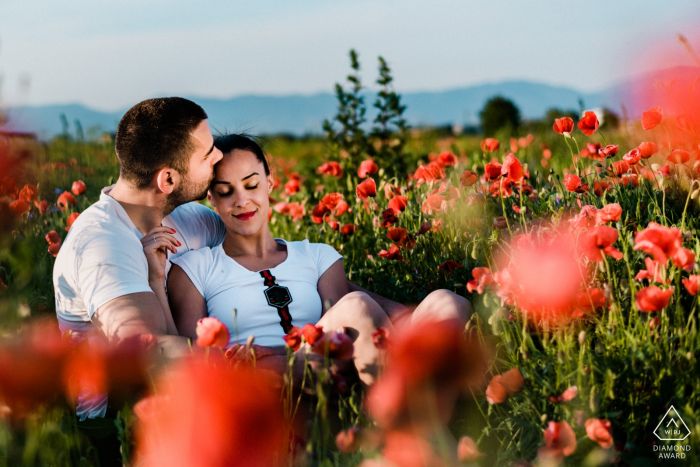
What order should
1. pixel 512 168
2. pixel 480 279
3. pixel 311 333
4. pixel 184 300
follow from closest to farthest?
pixel 311 333
pixel 480 279
pixel 512 168
pixel 184 300

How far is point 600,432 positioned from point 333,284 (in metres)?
1.53

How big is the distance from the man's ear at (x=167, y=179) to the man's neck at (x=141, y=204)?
4 cm

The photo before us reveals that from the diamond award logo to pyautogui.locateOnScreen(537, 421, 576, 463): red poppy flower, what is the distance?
39 centimetres

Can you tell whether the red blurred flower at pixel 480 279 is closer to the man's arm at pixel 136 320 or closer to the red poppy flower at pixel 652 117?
the man's arm at pixel 136 320

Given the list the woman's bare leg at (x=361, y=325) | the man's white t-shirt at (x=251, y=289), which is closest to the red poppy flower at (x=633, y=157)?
the woman's bare leg at (x=361, y=325)

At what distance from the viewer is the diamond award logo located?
1.72m

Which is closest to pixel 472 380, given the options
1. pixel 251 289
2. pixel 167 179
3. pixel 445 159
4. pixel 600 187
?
pixel 251 289

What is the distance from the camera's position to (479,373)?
2.12 meters

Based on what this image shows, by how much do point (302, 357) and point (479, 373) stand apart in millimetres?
618

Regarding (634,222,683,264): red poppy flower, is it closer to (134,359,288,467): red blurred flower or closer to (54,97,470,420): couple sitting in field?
(54,97,470,420): couple sitting in field

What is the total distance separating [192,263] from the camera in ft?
8.70

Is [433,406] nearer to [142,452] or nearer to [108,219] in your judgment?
[142,452]

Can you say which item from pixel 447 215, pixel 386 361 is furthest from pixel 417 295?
pixel 386 361

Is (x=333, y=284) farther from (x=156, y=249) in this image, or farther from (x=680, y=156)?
(x=680, y=156)
